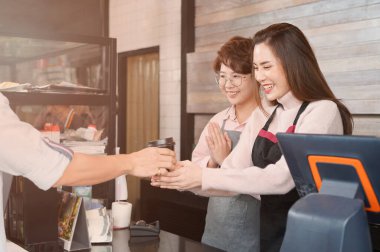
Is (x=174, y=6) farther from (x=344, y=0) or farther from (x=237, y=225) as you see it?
(x=237, y=225)

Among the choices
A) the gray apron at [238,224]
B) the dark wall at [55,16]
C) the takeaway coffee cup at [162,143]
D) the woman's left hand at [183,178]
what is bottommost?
the gray apron at [238,224]

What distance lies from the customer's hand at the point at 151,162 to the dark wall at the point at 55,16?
11.8 feet

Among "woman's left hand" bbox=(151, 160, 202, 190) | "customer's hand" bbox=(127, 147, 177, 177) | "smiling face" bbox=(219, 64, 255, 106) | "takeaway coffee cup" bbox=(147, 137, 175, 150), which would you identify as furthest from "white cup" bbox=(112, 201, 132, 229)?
"smiling face" bbox=(219, 64, 255, 106)

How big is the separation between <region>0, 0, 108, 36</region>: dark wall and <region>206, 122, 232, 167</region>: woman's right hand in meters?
3.17

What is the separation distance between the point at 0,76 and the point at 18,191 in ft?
8.25

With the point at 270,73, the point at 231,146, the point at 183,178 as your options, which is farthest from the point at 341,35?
the point at 183,178

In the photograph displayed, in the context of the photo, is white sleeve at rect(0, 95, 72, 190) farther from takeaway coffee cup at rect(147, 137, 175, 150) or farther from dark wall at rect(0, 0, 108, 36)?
dark wall at rect(0, 0, 108, 36)

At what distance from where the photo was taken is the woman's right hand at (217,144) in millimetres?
2420

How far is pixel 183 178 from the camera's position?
1987mm

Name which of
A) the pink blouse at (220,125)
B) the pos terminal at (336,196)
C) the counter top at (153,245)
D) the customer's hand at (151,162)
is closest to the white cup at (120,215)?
the counter top at (153,245)

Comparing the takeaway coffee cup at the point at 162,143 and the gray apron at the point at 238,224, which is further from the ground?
the takeaway coffee cup at the point at 162,143

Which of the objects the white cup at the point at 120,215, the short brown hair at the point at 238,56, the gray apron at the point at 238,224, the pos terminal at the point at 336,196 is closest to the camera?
the pos terminal at the point at 336,196

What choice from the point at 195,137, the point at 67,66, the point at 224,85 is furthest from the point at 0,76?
the point at 224,85

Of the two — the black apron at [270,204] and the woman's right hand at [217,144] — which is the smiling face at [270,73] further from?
the woman's right hand at [217,144]
